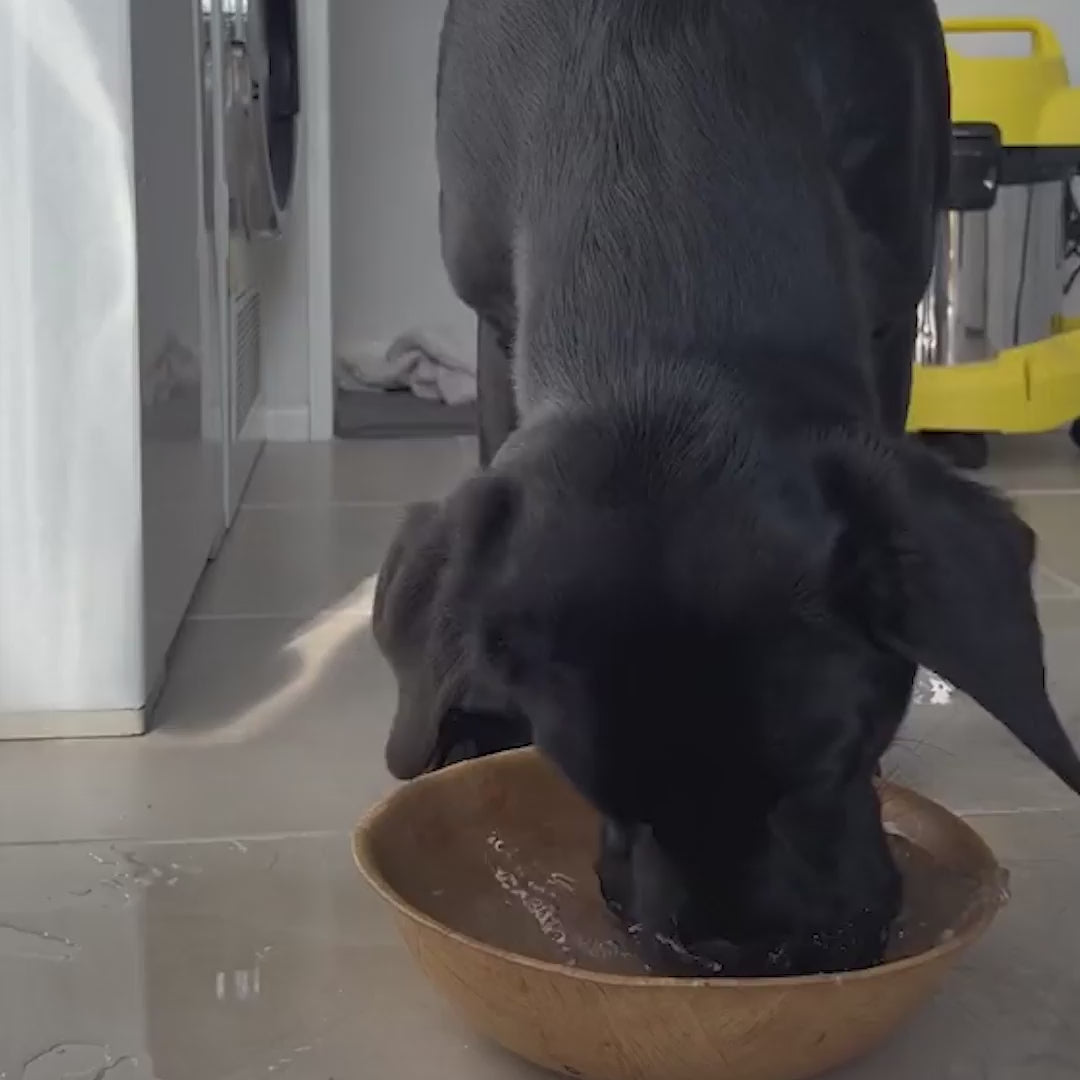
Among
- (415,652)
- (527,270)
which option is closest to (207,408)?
(527,270)

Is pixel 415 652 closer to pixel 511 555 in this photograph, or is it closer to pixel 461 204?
pixel 511 555

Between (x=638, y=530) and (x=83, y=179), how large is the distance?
0.94 m

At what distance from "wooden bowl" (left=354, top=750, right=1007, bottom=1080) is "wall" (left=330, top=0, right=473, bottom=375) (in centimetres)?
265

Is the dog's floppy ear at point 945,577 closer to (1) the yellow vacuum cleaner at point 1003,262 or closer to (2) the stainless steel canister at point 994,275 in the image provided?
(1) the yellow vacuum cleaner at point 1003,262

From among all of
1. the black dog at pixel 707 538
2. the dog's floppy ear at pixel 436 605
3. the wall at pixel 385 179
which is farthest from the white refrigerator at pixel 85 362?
the wall at pixel 385 179

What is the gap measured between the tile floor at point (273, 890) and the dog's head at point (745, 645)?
205mm

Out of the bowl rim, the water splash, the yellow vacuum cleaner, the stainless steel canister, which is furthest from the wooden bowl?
the stainless steel canister

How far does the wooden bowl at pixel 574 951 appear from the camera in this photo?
0.95 meters

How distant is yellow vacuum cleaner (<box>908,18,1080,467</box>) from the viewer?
2949mm

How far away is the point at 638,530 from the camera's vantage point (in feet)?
3.04

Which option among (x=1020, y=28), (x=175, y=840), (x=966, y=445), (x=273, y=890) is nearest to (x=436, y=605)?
(x=273, y=890)

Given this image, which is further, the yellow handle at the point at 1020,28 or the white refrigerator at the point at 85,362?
the yellow handle at the point at 1020,28

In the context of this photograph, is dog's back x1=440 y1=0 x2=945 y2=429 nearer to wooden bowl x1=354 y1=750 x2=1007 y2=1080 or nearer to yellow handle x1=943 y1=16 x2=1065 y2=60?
wooden bowl x1=354 y1=750 x2=1007 y2=1080

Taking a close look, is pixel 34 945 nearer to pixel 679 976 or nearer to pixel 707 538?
pixel 679 976
